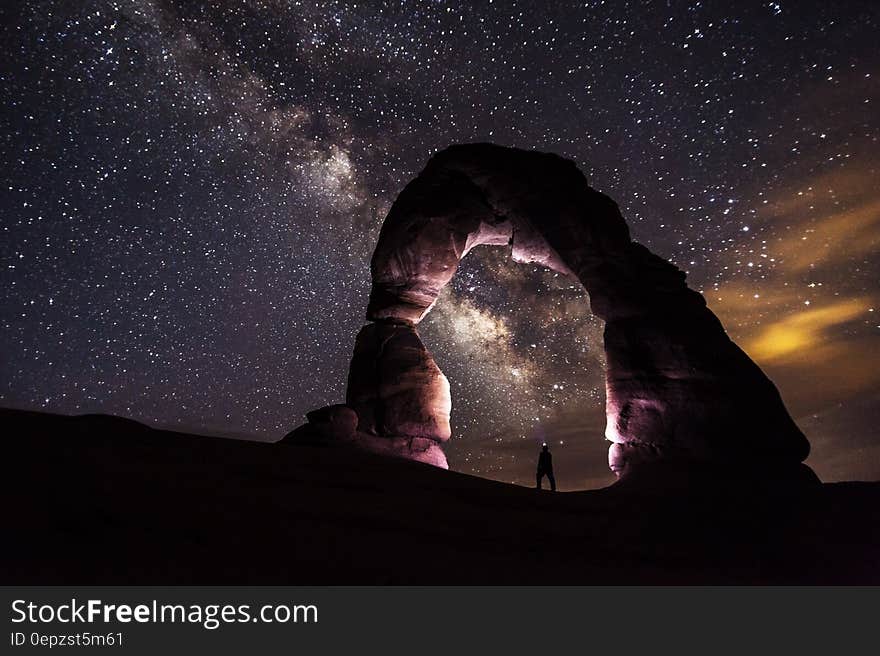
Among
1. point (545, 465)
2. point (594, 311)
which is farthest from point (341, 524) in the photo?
point (594, 311)

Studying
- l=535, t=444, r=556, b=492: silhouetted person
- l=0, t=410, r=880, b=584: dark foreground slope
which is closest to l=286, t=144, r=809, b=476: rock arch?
l=535, t=444, r=556, b=492: silhouetted person

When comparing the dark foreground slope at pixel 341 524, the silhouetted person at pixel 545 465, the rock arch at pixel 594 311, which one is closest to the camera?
the dark foreground slope at pixel 341 524

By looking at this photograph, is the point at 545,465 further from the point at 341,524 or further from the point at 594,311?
the point at 341,524

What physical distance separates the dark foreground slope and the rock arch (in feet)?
8.83

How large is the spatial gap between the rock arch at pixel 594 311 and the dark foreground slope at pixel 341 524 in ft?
8.83

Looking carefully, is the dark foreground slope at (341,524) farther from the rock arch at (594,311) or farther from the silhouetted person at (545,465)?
the silhouetted person at (545,465)

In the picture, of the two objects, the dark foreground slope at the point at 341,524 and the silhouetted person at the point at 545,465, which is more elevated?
the silhouetted person at the point at 545,465

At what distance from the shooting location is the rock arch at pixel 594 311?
39.2 feet

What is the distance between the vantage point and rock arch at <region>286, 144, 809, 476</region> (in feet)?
39.2

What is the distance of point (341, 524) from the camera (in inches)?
215

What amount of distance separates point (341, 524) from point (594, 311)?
11172 millimetres

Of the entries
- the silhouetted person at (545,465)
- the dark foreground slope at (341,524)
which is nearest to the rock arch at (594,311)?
the silhouetted person at (545,465)
